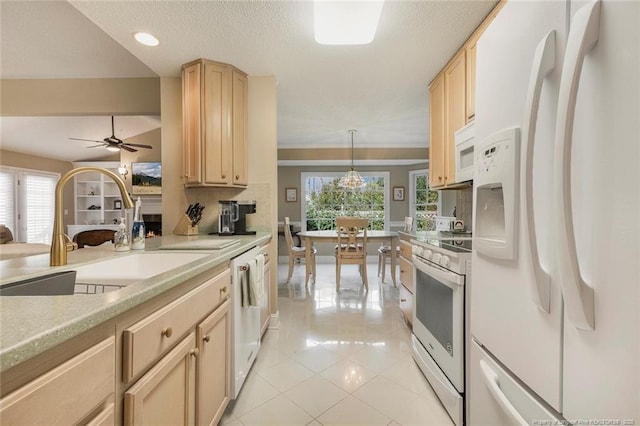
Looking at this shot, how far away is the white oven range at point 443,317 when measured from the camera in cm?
142

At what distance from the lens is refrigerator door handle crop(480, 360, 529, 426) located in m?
0.77

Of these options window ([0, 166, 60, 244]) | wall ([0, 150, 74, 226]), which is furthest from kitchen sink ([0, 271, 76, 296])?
wall ([0, 150, 74, 226])

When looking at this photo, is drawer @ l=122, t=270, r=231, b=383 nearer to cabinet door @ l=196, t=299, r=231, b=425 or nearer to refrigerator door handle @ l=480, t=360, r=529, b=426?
cabinet door @ l=196, t=299, r=231, b=425

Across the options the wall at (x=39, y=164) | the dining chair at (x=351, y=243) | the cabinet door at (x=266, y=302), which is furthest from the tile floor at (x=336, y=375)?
the wall at (x=39, y=164)

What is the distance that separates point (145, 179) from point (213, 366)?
5.84m

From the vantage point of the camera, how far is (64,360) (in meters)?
0.55

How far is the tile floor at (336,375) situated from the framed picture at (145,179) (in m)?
4.40

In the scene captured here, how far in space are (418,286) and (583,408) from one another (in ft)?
4.77

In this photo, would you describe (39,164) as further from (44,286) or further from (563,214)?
(563,214)

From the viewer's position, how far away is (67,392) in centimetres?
54

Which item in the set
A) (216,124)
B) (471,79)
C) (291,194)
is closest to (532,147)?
(471,79)

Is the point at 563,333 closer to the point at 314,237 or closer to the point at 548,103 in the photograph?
the point at 548,103

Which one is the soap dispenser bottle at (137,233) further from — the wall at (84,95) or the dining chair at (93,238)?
the dining chair at (93,238)

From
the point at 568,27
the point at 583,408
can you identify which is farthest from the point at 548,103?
the point at 583,408
